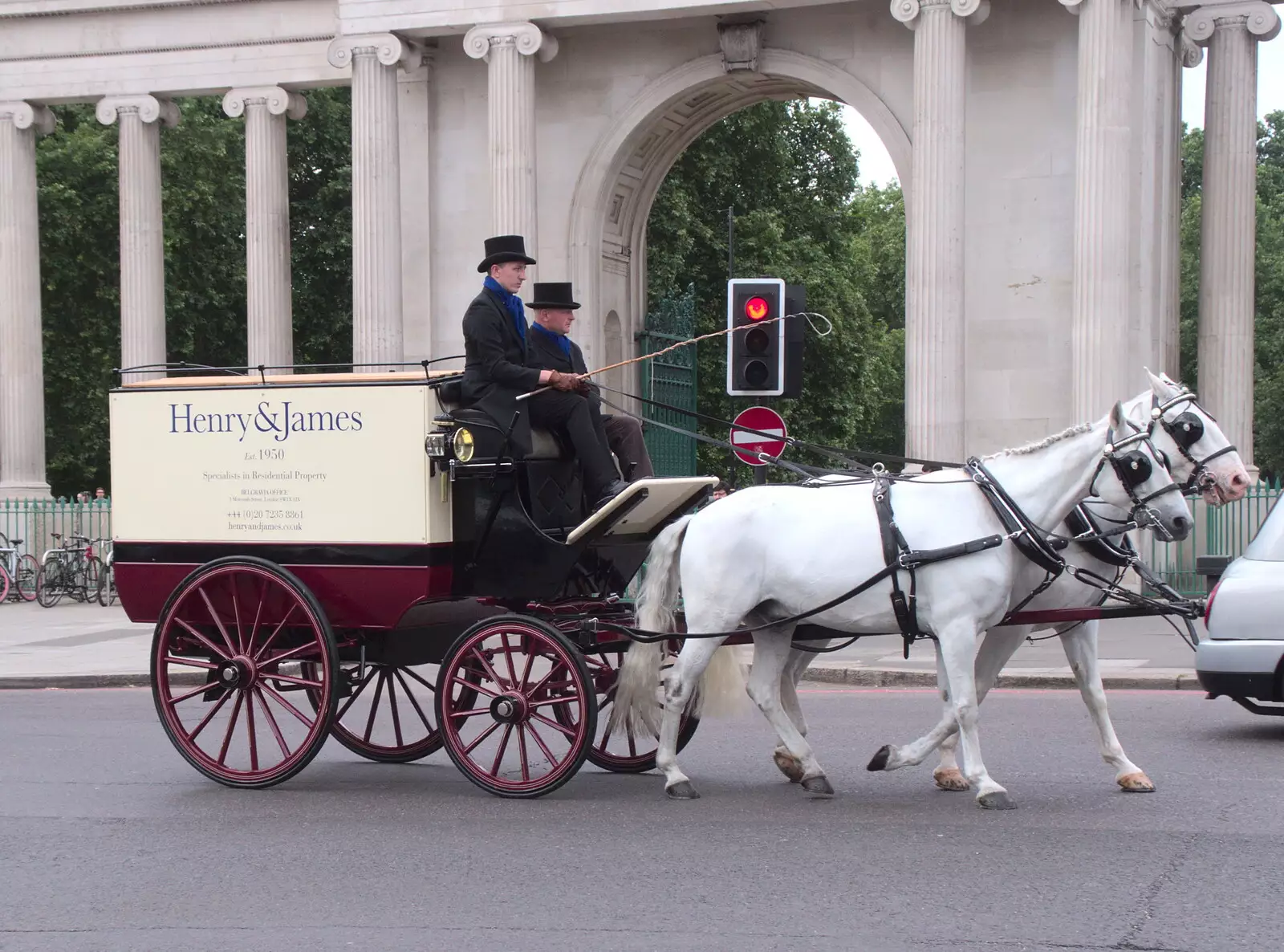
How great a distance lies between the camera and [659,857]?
7004mm

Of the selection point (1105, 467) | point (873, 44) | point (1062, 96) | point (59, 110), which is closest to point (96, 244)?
point (59, 110)

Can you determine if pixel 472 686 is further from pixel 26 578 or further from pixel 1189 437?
pixel 26 578

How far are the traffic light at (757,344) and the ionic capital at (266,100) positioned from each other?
45.9 ft

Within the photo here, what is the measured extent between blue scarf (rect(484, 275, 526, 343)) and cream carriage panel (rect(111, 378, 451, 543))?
0.64m

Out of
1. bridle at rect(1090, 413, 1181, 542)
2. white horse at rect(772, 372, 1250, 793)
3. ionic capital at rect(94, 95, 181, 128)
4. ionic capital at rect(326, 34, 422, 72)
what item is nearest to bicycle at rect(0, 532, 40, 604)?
ionic capital at rect(94, 95, 181, 128)

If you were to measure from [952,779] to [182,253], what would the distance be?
3132cm

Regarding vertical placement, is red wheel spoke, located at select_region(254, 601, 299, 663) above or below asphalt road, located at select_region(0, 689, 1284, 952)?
above

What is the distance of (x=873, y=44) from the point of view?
23391 mm

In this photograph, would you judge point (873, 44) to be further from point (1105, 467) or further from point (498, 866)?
point (498, 866)

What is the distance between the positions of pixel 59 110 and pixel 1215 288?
83.9ft

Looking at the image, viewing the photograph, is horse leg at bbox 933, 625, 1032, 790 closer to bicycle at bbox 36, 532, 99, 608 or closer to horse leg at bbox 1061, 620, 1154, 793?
horse leg at bbox 1061, 620, 1154, 793

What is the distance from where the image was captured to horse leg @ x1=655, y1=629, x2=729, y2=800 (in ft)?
27.4

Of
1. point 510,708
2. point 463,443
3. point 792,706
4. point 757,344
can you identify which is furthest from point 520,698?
point 757,344

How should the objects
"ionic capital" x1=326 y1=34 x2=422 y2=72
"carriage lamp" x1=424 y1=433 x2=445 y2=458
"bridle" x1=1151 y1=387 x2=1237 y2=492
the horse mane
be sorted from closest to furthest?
1. "bridle" x1=1151 y1=387 x2=1237 y2=492
2. the horse mane
3. "carriage lamp" x1=424 y1=433 x2=445 y2=458
4. "ionic capital" x1=326 y1=34 x2=422 y2=72
